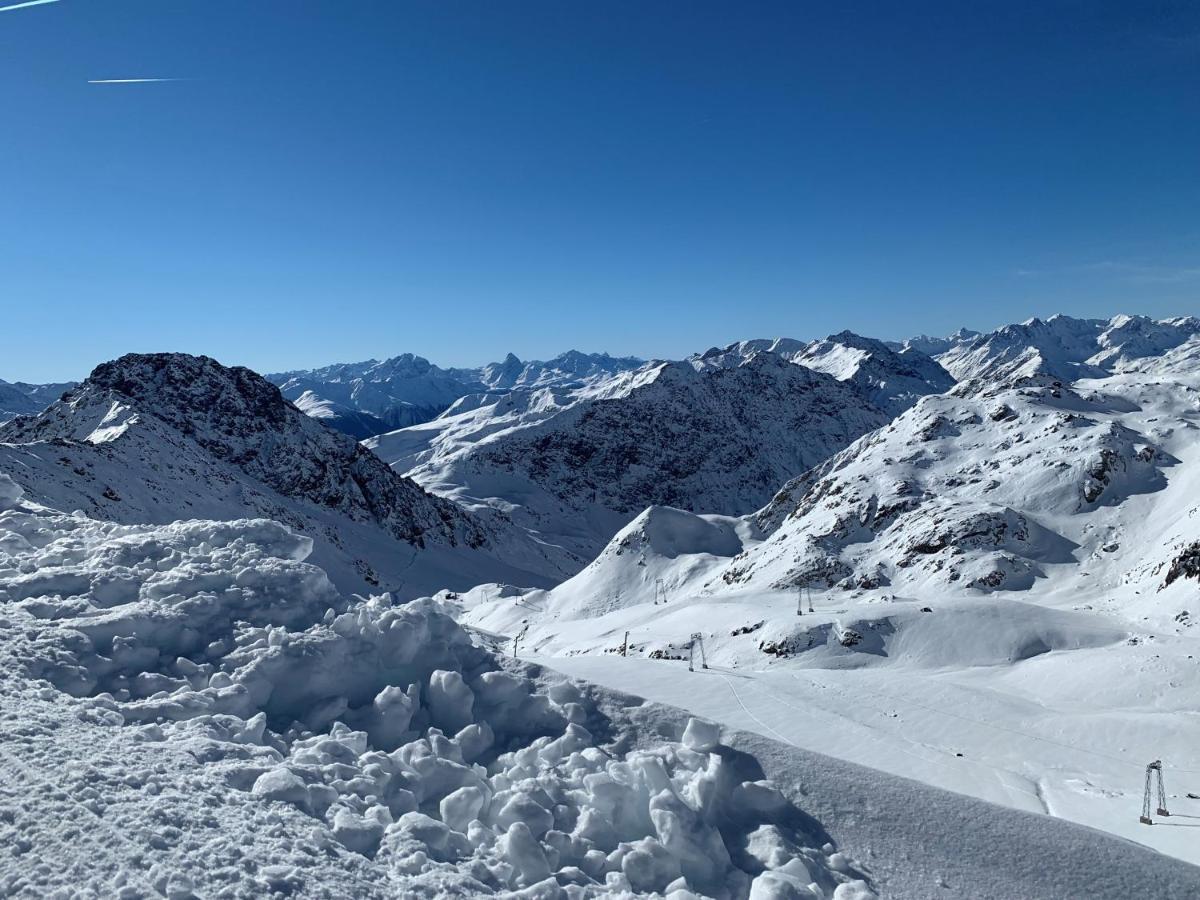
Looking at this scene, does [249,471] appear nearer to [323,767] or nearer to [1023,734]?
[1023,734]

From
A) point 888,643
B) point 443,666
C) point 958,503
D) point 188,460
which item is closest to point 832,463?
point 958,503

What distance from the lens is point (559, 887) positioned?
564 cm

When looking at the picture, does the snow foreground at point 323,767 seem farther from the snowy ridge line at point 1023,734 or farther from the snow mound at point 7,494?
the snowy ridge line at point 1023,734

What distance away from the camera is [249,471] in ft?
330

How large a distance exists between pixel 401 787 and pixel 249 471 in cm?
10586

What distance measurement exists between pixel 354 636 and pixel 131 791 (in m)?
3.01

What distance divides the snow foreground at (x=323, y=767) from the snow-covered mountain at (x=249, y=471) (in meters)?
63.8

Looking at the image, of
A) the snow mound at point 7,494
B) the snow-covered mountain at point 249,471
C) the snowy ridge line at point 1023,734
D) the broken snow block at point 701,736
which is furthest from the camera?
the snow-covered mountain at point 249,471

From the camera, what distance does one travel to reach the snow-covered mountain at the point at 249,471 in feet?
237

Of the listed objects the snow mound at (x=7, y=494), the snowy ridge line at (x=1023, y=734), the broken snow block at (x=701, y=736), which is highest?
the snow mound at (x=7, y=494)

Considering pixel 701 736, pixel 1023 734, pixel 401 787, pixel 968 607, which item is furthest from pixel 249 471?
pixel 701 736

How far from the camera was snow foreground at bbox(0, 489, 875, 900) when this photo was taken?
5418 millimetres

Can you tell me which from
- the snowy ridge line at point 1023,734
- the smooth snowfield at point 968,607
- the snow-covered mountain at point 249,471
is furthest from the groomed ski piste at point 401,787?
the snow-covered mountain at point 249,471

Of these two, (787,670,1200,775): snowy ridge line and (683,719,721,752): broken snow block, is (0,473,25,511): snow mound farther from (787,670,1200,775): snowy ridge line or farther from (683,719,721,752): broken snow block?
(787,670,1200,775): snowy ridge line
